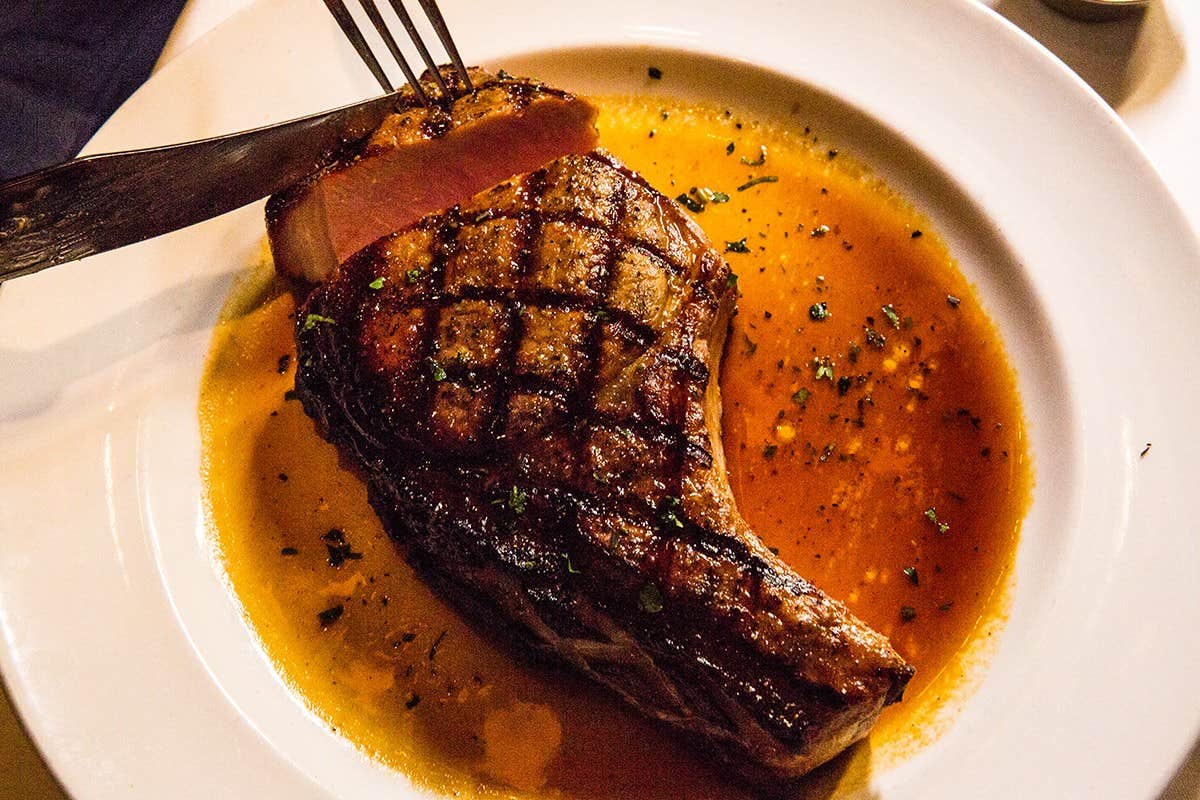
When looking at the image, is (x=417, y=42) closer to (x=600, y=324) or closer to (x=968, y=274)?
(x=600, y=324)

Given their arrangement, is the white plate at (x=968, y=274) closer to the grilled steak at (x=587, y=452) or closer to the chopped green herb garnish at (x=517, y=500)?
the grilled steak at (x=587, y=452)

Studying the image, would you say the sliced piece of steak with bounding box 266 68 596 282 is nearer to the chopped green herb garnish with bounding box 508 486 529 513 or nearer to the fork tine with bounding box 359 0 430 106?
the fork tine with bounding box 359 0 430 106

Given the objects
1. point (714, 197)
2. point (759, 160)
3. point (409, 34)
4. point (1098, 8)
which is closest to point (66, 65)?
point (409, 34)

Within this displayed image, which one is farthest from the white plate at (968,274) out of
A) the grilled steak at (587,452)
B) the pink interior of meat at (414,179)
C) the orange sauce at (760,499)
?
the grilled steak at (587,452)

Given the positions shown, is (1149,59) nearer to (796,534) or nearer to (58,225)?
(796,534)

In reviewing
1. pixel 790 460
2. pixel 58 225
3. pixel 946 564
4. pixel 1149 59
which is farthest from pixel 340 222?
pixel 1149 59

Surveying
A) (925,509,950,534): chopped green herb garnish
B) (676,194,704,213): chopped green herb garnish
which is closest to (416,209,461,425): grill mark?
(676,194,704,213): chopped green herb garnish
